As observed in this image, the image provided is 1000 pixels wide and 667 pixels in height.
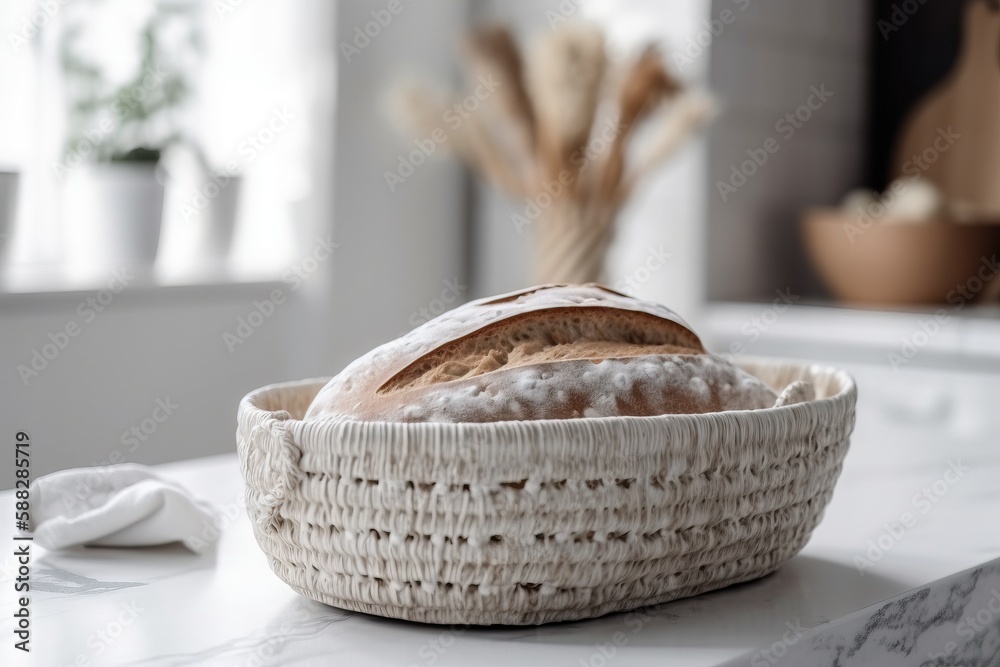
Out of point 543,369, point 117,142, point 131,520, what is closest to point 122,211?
point 117,142

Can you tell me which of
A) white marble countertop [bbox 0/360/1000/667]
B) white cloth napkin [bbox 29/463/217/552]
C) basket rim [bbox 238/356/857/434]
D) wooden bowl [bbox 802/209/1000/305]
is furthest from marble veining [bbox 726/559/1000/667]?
wooden bowl [bbox 802/209/1000/305]

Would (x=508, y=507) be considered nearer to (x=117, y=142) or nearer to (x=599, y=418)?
Result: (x=599, y=418)

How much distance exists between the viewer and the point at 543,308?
569 mm

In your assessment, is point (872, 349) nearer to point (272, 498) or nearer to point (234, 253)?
point (234, 253)

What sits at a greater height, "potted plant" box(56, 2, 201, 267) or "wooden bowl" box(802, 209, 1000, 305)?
"potted plant" box(56, 2, 201, 267)

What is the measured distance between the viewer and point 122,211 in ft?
6.50

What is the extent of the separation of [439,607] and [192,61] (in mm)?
1969

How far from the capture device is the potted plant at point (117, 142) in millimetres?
1982

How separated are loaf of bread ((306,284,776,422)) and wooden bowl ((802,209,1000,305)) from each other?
1.54 metres

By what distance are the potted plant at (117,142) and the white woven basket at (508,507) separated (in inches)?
62.8

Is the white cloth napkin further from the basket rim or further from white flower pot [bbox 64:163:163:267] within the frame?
white flower pot [bbox 64:163:163:267]

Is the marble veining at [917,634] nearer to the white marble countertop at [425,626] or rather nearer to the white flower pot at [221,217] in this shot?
the white marble countertop at [425,626]

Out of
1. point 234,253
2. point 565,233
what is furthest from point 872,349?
point 234,253

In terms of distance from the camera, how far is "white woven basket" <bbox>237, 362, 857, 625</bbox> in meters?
0.46
